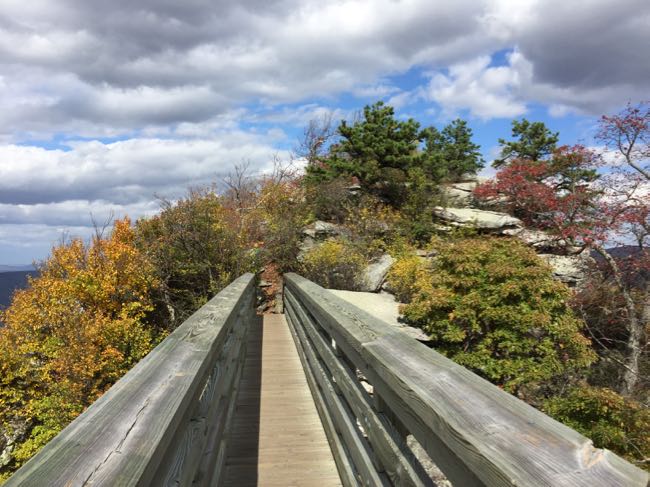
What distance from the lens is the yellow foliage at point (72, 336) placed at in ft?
29.8

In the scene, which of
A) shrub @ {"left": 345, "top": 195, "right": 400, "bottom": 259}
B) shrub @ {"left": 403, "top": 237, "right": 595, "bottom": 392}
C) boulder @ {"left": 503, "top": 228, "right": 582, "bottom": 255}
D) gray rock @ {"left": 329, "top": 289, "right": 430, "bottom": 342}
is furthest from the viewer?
shrub @ {"left": 345, "top": 195, "right": 400, "bottom": 259}

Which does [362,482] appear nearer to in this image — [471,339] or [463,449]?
[463,449]

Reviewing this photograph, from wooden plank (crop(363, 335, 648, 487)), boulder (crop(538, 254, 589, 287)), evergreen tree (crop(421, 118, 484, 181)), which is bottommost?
wooden plank (crop(363, 335, 648, 487))

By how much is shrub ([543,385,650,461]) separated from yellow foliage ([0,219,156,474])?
26.2 feet

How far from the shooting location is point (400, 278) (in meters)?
→ 10.5

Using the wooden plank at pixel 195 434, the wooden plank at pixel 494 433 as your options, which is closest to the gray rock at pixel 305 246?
the wooden plank at pixel 195 434

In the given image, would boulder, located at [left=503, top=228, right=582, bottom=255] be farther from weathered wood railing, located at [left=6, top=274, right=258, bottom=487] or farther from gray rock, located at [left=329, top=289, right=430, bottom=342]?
weathered wood railing, located at [left=6, top=274, right=258, bottom=487]

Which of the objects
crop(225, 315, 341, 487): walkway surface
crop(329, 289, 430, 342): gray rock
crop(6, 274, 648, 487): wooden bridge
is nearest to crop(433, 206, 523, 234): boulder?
crop(329, 289, 430, 342): gray rock

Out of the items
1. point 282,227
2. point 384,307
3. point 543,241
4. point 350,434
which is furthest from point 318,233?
point 350,434

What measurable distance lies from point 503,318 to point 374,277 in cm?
479

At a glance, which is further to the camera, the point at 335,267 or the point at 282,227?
the point at 282,227

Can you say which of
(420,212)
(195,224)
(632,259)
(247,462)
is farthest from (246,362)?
(420,212)

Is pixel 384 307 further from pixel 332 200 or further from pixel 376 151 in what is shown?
pixel 376 151

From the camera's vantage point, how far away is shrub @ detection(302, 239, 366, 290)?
1190cm
